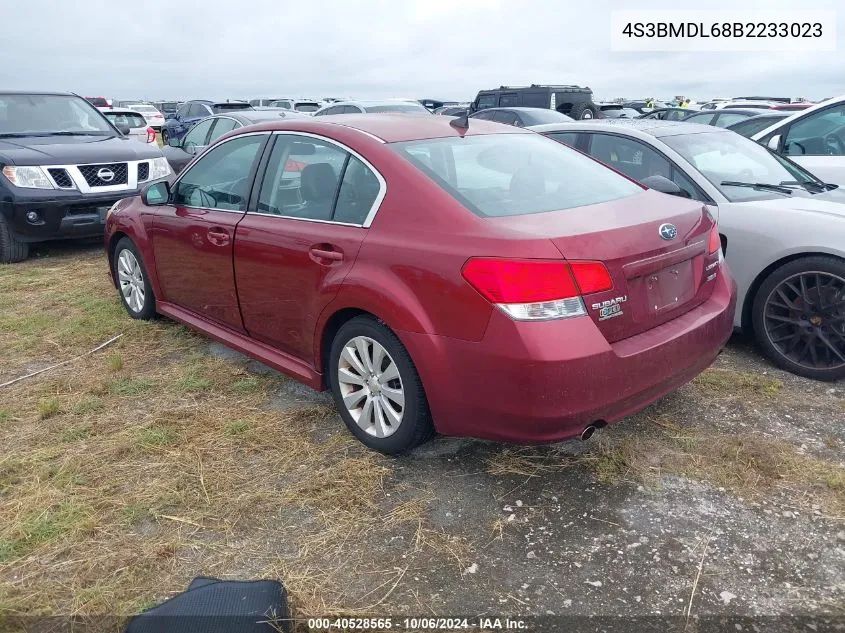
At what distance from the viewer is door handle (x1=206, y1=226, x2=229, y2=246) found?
4.04 metres

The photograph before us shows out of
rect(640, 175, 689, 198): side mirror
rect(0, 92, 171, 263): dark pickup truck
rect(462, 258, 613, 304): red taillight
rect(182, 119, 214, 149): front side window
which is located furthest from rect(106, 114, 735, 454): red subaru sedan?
rect(182, 119, 214, 149): front side window

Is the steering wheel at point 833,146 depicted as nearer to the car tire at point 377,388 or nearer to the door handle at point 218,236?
the car tire at point 377,388

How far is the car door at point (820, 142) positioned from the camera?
20.1 ft

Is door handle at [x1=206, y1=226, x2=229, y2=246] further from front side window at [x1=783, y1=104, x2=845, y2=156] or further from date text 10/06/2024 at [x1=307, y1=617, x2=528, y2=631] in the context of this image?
front side window at [x1=783, y1=104, x2=845, y2=156]

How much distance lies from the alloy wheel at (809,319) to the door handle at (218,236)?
3.21 m

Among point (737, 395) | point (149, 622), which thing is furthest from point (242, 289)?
point (737, 395)

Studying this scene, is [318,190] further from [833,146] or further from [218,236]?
[833,146]

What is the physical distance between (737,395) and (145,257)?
3923 millimetres

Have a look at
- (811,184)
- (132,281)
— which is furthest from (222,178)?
(811,184)

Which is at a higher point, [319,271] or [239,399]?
[319,271]

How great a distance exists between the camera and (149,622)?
7.48ft

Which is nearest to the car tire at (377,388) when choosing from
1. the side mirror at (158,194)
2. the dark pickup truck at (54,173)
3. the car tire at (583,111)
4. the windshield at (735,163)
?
the side mirror at (158,194)

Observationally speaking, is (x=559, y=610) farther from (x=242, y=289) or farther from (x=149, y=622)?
(x=242, y=289)

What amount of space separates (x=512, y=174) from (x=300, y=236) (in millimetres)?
1075
